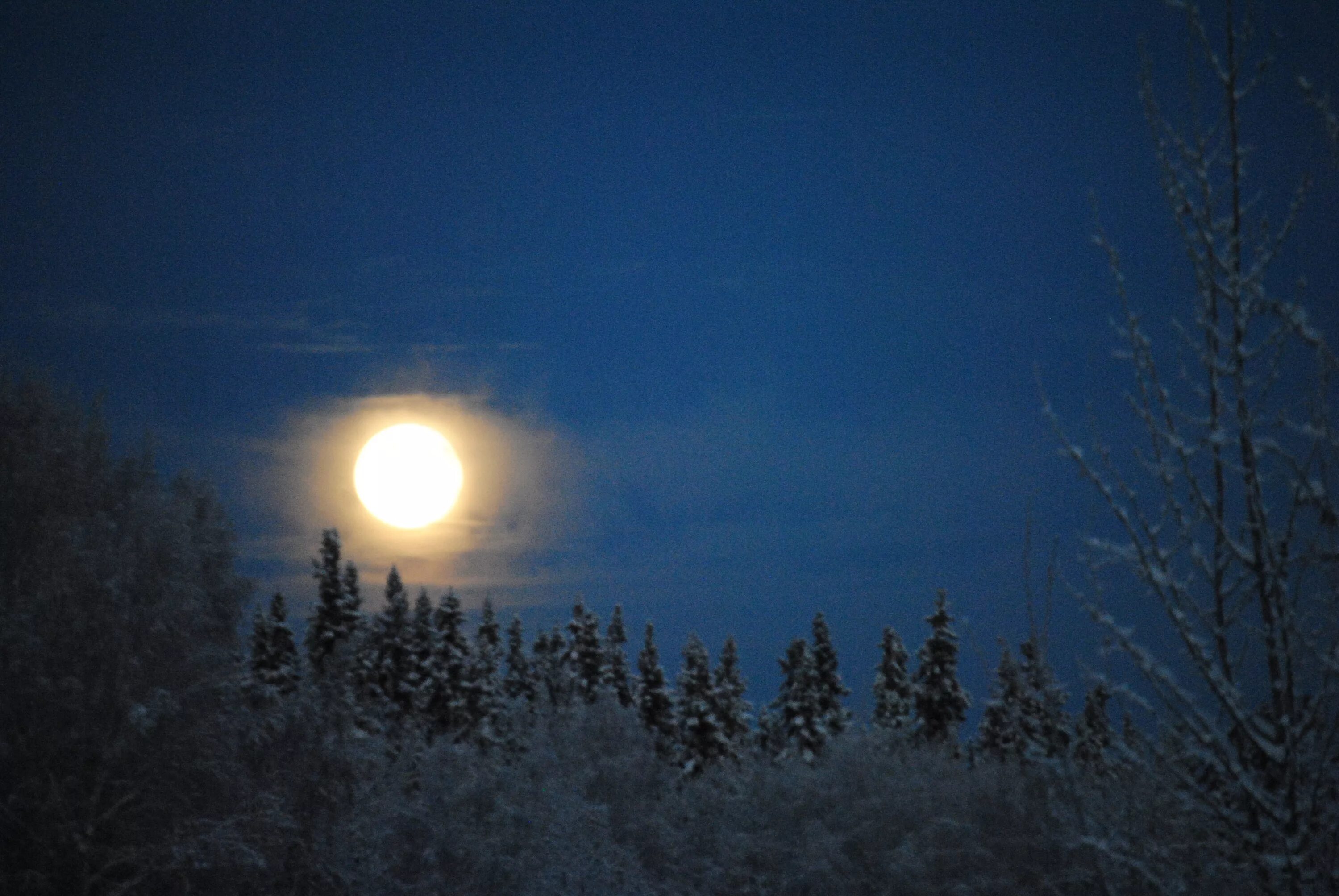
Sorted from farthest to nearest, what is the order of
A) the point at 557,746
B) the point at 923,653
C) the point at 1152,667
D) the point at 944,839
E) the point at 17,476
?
1. the point at 923,653
2. the point at 557,746
3. the point at 17,476
4. the point at 944,839
5. the point at 1152,667

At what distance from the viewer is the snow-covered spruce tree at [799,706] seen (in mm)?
30156

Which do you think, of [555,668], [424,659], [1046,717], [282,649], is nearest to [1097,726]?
[1046,717]

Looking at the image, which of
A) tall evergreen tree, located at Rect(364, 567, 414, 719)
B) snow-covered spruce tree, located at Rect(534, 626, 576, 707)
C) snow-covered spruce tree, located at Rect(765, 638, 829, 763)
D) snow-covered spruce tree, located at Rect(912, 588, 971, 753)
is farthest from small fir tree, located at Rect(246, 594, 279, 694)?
snow-covered spruce tree, located at Rect(912, 588, 971, 753)

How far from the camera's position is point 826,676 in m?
40.4

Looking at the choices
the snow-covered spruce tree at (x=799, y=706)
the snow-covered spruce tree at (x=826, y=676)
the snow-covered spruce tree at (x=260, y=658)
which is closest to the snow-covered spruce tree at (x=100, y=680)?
the snow-covered spruce tree at (x=260, y=658)

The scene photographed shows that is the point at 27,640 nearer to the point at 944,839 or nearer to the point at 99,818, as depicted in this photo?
the point at 99,818

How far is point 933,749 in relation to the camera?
1328 cm

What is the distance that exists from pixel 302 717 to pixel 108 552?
325cm

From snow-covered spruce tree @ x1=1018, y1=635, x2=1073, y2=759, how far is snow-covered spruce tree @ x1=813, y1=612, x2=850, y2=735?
119 feet

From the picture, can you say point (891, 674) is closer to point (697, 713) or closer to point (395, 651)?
point (697, 713)

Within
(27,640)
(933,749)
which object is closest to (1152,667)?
(27,640)

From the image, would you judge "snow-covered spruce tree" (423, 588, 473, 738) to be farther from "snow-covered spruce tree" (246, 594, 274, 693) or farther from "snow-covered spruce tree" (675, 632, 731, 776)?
"snow-covered spruce tree" (246, 594, 274, 693)

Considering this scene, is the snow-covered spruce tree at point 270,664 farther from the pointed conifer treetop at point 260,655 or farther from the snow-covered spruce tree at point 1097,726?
the snow-covered spruce tree at point 1097,726

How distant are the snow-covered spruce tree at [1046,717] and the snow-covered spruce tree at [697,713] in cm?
1474
